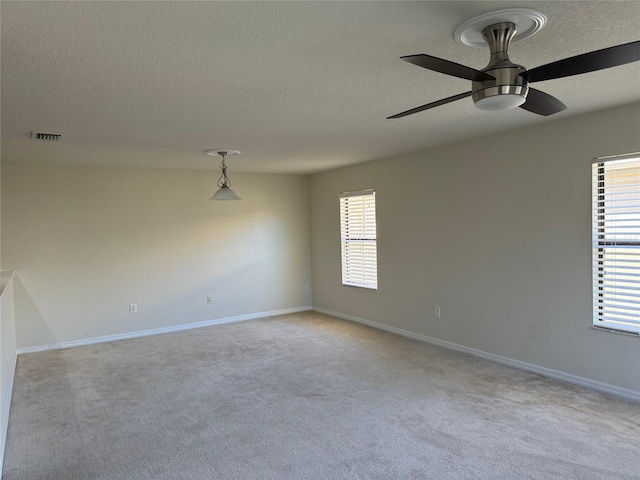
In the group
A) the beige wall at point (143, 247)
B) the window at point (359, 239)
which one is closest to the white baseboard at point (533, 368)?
the window at point (359, 239)

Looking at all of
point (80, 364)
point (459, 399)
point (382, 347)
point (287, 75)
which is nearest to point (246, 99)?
point (287, 75)

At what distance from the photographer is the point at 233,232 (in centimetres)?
651

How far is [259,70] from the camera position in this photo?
2.37 meters

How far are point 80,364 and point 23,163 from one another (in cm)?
252

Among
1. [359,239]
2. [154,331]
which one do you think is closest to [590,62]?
[359,239]

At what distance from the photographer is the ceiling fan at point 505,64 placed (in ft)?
5.54

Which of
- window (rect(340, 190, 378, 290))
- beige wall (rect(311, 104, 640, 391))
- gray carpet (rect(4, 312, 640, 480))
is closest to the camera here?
gray carpet (rect(4, 312, 640, 480))

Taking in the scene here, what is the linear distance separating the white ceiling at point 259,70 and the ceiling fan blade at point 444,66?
0.25 meters

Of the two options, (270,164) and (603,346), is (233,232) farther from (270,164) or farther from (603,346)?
(603,346)

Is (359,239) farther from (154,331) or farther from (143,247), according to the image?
(154,331)

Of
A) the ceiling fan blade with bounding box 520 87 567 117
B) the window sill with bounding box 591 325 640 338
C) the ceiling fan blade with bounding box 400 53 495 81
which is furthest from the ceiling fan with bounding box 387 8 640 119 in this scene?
the window sill with bounding box 591 325 640 338

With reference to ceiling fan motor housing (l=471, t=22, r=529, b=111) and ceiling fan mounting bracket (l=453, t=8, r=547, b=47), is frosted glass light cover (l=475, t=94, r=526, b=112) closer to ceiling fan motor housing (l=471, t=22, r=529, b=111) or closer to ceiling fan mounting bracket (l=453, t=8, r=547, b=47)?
ceiling fan motor housing (l=471, t=22, r=529, b=111)

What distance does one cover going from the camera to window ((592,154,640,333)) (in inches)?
129

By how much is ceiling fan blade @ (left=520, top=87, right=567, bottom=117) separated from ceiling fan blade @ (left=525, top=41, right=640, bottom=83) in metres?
0.17
